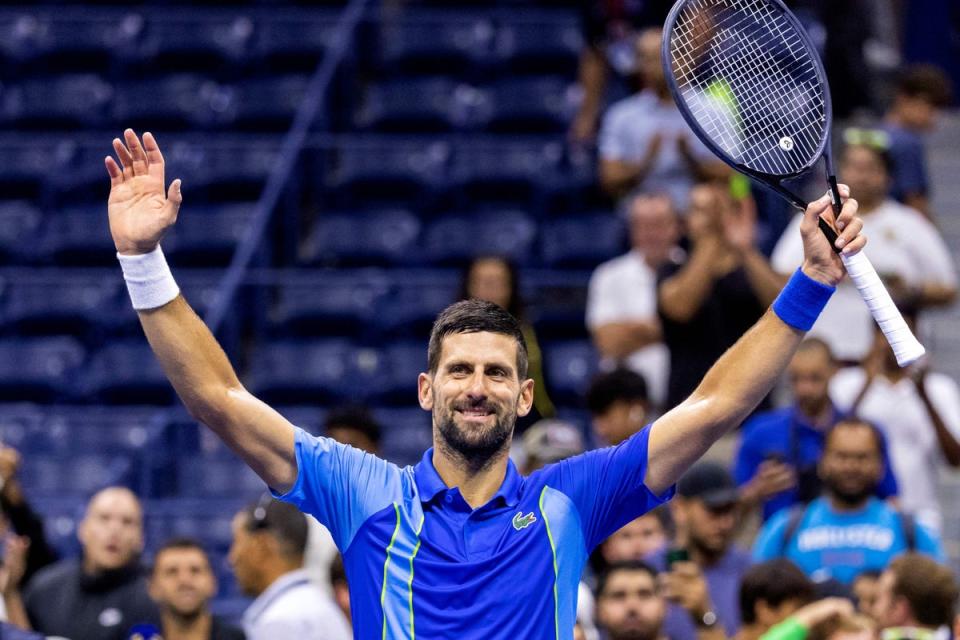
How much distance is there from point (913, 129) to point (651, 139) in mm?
1562

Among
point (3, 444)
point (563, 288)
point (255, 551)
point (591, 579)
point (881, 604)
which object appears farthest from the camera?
point (563, 288)

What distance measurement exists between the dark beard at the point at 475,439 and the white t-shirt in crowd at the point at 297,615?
2410mm

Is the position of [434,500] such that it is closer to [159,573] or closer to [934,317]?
[159,573]

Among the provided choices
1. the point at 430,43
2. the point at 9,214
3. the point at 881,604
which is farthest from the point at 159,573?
the point at 430,43

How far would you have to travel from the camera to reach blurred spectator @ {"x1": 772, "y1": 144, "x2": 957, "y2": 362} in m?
9.22

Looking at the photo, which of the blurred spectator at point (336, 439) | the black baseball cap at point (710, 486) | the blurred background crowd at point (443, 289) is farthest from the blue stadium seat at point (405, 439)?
the black baseball cap at point (710, 486)

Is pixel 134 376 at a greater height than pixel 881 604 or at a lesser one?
greater

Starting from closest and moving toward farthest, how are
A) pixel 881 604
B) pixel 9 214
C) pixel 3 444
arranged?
pixel 881 604
pixel 3 444
pixel 9 214

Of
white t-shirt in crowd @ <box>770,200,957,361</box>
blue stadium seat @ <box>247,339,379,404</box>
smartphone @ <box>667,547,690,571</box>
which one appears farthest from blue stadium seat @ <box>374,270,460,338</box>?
smartphone @ <box>667,547,690,571</box>

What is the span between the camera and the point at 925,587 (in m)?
6.32

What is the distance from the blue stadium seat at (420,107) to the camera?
39.9ft

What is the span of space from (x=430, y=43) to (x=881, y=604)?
690 centimetres

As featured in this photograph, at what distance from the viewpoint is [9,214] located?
11977 mm

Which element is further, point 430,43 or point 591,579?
point 430,43
